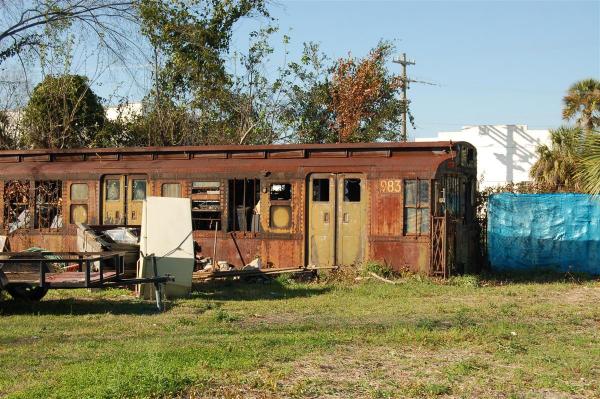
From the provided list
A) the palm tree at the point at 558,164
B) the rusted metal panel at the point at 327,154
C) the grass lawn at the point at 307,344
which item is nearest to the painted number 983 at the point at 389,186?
the rusted metal panel at the point at 327,154

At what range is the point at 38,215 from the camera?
19.7 m

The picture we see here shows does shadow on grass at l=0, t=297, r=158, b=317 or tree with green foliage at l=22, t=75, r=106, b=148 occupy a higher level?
tree with green foliage at l=22, t=75, r=106, b=148

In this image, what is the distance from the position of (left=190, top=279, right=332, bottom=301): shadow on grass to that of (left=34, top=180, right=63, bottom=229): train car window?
5722mm

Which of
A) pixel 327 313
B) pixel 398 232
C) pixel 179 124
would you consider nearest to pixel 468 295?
pixel 398 232

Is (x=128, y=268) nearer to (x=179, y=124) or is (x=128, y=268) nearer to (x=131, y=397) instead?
(x=131, y=397)

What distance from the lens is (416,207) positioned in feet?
53.5

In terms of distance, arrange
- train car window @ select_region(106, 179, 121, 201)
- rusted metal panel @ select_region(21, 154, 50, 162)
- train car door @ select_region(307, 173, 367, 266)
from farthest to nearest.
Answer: rusted metal panel @ select_region(21, 154, 50, 162) → train car window @ select_region(106, 179, 121, 201) → train car door @ select_region(307, 173, 367, 266)

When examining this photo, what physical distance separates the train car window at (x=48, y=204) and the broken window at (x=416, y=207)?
28.9 feet

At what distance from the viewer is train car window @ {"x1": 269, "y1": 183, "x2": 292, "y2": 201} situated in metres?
17.5

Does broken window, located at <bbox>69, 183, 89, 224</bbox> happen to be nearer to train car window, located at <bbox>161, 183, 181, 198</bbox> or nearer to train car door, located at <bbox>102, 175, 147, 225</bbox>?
train car door, located at <bbox>102, 175, 147, 225</bbox>

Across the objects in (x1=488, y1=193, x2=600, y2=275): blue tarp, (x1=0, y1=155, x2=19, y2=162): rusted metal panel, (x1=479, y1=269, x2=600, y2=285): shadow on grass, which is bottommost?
(x1=479, y1=269, x2=600, y2=285): shadow on grass

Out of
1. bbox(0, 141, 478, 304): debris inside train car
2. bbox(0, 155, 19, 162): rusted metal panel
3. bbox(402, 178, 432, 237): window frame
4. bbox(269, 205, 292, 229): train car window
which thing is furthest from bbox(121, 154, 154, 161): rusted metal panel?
bbox(402, 178, 432, 237): window frame

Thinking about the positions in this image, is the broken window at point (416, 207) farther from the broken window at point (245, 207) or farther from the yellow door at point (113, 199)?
the yellow door at point (113, 199)

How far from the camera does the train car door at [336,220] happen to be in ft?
55.1
